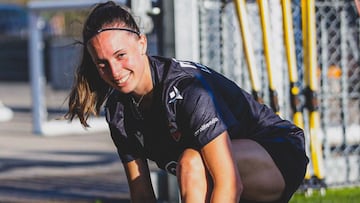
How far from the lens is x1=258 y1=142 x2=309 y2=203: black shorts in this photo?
424 centimetres

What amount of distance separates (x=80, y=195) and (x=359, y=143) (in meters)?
2.44

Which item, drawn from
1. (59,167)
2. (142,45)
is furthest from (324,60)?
(142,45)

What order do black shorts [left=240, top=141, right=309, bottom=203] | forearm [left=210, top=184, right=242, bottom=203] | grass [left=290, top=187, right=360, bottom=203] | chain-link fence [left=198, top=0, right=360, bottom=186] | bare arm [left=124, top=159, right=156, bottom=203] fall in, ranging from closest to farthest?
forearm [left=210, top=184, right=242, bottom=203] < black shorts [left=240, top=141, right=309, bottom=203] < bare arm [left=124, top=159, right=156, bottom=203] < grass [left=290, top=187, right=360, bottom=203] < chain-link fence [left=198, top=0, right=360, bottom=186]

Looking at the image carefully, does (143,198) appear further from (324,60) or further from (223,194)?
(324,60)

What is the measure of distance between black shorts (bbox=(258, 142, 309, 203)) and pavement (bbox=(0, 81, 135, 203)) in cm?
123

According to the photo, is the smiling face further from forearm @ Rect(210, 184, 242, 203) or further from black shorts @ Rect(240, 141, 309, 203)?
black shorts @ Rect(240, 141, 309, 203)

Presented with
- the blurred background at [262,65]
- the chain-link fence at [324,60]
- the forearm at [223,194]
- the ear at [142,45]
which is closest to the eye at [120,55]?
the ear at [142,45]

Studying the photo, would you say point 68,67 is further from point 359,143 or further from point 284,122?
point 284,122

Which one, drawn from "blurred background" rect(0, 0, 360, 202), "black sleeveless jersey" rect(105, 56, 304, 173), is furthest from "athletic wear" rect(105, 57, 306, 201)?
"blurred background" rect(0, 0, 360, 202)

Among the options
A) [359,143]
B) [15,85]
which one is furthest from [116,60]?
[15,85]

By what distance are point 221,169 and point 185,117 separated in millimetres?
261

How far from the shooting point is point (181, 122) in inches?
155

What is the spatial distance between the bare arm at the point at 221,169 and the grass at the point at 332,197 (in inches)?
112

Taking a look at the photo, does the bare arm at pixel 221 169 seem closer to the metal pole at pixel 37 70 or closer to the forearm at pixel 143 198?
the forearm at pixel 143 198
